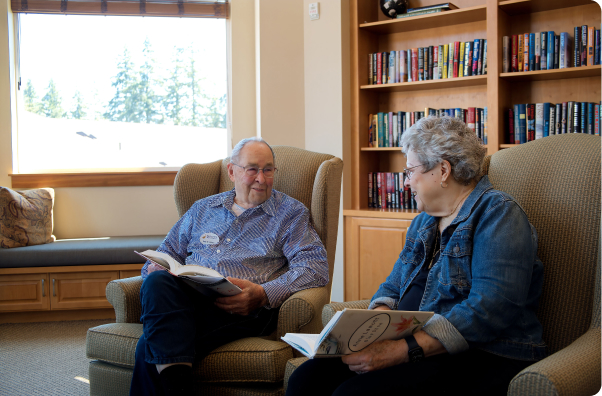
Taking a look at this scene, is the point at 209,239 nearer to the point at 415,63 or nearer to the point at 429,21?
the point at 415,63

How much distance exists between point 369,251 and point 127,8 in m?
2.72

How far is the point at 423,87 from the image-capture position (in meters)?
3.66

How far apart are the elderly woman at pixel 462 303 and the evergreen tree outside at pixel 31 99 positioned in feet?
11.8

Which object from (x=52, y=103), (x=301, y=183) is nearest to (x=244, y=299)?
(x=301, y=183)

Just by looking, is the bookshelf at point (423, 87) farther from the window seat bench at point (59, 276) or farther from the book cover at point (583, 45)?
the window seat bench at point (59, 276)

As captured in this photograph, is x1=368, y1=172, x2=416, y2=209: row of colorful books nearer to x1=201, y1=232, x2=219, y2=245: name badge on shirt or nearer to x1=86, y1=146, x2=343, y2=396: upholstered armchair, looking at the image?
x1=86, y1=146, x2=343, y2=396: upholstered armchair

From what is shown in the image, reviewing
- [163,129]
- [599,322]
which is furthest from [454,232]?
[163,129]

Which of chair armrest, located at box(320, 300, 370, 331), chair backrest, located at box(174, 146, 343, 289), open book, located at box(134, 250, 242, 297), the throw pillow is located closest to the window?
the throw pillow

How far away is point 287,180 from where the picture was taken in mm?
2342

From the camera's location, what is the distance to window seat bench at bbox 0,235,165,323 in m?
3.46

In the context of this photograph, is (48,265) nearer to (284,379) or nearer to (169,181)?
(169,181)

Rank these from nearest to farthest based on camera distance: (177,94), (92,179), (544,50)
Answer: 1. (544,50)
2. (92,179)
3. (177,94)

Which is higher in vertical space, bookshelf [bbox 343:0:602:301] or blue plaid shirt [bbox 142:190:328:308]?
bookshelf [bbox 343:0:602:301]

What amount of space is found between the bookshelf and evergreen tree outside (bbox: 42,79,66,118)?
2.35 m
